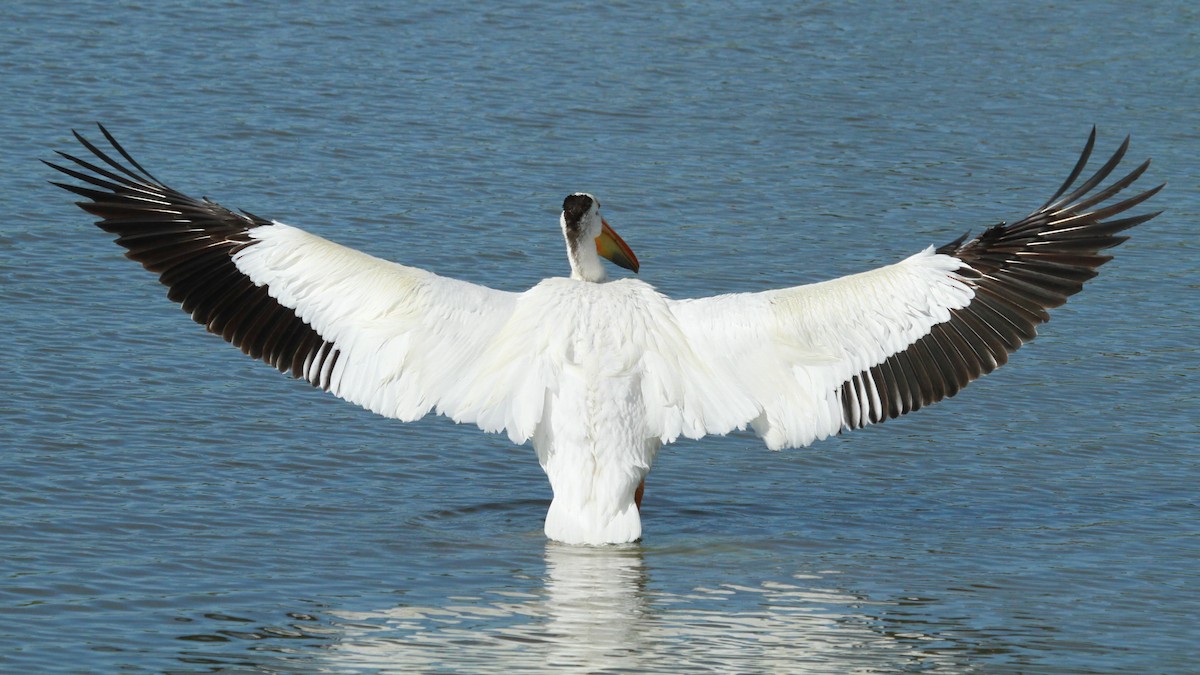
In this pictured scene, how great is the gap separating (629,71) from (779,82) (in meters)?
1.27

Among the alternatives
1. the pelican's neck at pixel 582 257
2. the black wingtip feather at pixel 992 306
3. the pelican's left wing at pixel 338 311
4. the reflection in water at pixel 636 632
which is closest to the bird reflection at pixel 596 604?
the reflection in water at pixel 636 632

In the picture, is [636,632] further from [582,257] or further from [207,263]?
[207,263]

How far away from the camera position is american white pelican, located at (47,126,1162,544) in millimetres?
8055

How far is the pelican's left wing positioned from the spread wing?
948 millimetres

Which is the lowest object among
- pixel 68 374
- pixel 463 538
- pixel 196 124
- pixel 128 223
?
pixel 463 538

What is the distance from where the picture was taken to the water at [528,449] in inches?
282

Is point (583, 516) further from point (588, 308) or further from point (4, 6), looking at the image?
point (4, 6)

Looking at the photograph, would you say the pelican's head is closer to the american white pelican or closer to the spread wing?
the american white pelican

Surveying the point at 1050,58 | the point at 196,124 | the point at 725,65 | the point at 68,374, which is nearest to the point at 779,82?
the point at 725,65

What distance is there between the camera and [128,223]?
28.6ft

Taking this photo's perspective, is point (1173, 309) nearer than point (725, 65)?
Yes

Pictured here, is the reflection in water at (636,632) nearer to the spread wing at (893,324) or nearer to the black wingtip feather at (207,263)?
the spread wing at (893,324)

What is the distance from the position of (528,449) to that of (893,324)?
233 centimetres

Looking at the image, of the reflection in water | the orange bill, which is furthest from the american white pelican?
the orange bill
